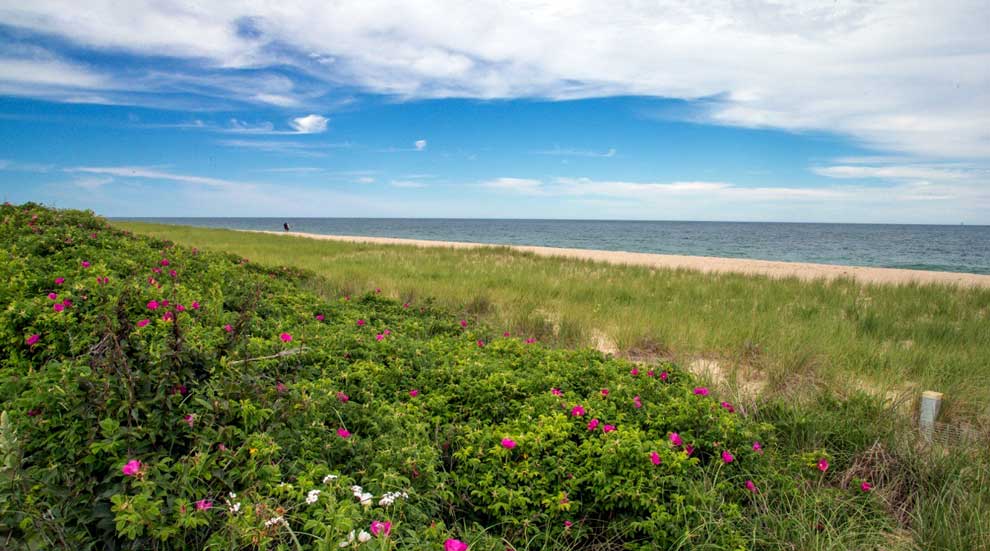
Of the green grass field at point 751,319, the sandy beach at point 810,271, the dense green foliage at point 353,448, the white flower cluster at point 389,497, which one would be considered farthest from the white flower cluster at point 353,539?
the sandy beach at point 810,271

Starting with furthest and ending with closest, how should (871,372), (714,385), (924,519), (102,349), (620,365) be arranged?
(871,372) < (714,385) < (620,365) < (924,519) < (102,349)

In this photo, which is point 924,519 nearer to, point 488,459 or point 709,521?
point 709,521

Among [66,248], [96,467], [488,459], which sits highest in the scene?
[66,248]

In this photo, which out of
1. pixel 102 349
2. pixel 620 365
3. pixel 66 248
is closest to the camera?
pixel 102 349

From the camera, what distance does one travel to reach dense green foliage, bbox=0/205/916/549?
2.32 metres

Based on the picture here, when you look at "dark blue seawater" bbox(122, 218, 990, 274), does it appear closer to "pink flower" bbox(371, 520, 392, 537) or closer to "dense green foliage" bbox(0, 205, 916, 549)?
"dense green foliage" bbox(0, 205, 916, 549)

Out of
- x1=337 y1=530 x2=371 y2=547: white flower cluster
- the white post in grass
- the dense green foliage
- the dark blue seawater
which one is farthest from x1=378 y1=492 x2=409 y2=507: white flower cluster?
the dark blue seawater

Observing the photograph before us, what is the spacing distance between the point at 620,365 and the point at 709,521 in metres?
1.88

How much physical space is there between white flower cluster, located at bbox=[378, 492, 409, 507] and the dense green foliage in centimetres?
1

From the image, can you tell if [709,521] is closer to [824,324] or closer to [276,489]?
[276,489]

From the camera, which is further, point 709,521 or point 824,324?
point 824,324

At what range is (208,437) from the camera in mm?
2670

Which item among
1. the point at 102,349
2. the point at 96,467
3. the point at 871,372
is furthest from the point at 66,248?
the point at 871,372

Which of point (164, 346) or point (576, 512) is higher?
point (164, 346)
